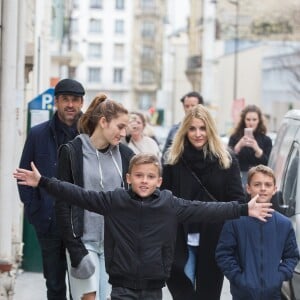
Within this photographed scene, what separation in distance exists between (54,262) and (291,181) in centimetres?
253

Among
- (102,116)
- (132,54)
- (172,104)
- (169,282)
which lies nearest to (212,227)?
(169,282)

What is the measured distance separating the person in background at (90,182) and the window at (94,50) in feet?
362

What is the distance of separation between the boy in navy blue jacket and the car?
1917mm

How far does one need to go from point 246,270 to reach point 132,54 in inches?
4421

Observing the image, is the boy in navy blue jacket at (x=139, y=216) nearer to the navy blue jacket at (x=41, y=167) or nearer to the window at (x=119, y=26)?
the navy blue jacket at (x=41, y=167)

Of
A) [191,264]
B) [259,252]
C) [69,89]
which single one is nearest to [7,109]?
[69,89]

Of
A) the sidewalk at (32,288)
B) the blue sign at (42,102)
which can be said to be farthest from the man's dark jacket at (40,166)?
the blue sign at (42,102)

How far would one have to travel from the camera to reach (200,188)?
7512mm

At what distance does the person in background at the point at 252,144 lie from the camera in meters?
11.6

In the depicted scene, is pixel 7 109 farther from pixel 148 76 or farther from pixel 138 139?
pixel 148 76

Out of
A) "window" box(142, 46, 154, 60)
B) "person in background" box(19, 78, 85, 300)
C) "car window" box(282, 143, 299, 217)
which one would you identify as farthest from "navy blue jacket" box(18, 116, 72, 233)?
"window" box(142, 46, 154, 60)

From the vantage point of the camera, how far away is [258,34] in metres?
64.9

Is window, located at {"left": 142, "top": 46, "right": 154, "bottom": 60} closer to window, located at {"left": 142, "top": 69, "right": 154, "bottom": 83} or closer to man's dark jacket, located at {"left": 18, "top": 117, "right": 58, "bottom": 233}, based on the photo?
window, located at {"left": 142, "top": 69, "right": 154, "bottom": 83}

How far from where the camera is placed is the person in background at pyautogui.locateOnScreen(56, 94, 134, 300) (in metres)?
6.66
